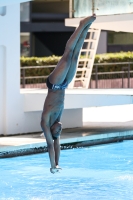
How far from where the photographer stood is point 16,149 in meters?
11.9

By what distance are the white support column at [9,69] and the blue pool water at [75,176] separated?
1.99 m

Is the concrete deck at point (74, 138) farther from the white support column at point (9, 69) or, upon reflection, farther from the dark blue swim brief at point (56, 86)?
the dark blue swim brief at point (56, 86)

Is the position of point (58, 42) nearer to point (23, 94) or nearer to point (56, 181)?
point (23, 94)

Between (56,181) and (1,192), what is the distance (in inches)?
49.4

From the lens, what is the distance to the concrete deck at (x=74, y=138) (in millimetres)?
12008

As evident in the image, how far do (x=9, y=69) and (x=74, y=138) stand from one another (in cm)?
239

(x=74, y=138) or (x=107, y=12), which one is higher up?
(x=107, y=12)

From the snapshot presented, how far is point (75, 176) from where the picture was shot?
10.4 metres

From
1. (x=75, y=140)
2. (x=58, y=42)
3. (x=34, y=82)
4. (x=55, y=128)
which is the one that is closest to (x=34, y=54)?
(x=58, y=42)

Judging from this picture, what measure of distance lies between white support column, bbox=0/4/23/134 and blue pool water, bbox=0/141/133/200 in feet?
6.53

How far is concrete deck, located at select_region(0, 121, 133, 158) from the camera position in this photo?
12.0 metres

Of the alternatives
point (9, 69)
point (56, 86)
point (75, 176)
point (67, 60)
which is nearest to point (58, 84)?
point (56, 86)

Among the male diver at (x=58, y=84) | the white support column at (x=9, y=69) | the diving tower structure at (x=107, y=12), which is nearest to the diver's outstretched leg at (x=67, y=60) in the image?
the male diver at (x=58, y=84)

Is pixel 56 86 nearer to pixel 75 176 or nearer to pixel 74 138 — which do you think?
pixel 75 176
